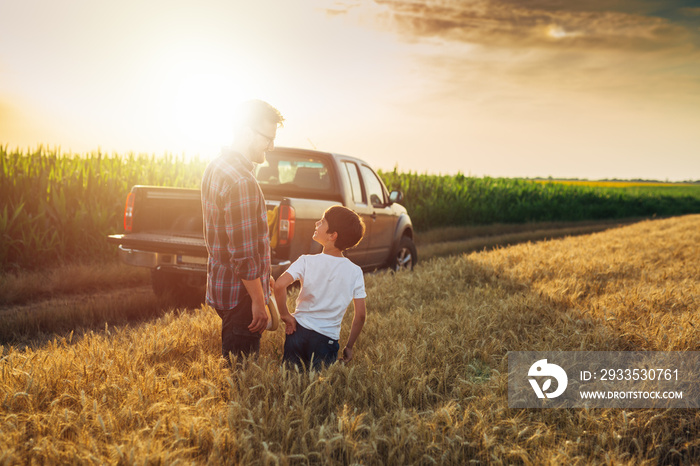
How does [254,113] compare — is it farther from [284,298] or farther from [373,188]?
[373,188]

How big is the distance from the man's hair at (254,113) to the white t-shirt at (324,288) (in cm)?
94

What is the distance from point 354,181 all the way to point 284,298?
15.4ft

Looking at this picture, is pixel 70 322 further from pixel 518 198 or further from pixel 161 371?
pixel 518 198

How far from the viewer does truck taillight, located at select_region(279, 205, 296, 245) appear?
581 centimetres

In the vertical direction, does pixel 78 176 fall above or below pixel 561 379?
above

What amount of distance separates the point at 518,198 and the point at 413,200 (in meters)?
9.39

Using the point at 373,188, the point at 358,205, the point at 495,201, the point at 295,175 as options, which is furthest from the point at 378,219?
the point at 495,201

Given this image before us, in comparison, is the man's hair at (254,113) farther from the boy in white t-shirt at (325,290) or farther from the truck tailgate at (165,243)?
the truck tailgate at (165,243)

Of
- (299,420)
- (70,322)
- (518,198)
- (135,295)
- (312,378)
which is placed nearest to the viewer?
(299,420)

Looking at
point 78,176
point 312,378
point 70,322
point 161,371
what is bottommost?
point 70,322

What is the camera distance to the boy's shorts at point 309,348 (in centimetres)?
368

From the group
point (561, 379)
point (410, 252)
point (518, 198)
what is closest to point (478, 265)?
point (410, 252)

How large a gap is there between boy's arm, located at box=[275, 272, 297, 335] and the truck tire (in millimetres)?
4136

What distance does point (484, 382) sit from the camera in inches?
153
